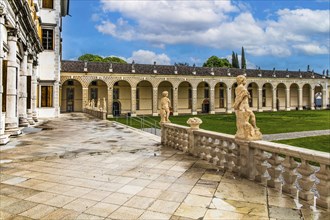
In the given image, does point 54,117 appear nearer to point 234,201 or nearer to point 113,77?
point 113,77

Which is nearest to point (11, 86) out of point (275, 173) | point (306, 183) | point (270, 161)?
point (270, 161)

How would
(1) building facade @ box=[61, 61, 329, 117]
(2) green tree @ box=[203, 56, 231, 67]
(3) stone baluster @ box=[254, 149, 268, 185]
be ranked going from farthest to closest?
1. (2) green tree @ box=[203, 56, 231, 67]
2. (1) building facade @ box=[61, 61, 329, 117]
3. (3) stone baluster @ box=[254, 149, 268, 185]

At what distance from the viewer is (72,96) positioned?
40.8 metres

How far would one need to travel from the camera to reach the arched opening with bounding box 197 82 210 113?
4976 centimetres

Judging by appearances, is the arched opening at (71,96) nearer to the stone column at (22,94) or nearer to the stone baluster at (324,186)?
the stone column at (22,94)

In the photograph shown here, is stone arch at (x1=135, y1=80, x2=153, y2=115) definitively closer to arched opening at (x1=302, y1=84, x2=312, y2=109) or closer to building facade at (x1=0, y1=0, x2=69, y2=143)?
building facade at (x1=0, y1=0, x2=69, y2=143)

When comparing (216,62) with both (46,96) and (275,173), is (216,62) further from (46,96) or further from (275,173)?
(275,173)

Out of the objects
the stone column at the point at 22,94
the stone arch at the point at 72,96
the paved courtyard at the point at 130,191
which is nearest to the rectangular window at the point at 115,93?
the stone arch at the point at 72,96

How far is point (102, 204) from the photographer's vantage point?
157 inches

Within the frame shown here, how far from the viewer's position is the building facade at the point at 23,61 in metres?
10.5

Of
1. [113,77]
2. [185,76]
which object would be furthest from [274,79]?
[113,77]

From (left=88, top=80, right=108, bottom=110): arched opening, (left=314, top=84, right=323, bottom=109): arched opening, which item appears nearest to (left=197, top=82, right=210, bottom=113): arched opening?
(left=88, top=80, right=108, bottom=110): arched opening

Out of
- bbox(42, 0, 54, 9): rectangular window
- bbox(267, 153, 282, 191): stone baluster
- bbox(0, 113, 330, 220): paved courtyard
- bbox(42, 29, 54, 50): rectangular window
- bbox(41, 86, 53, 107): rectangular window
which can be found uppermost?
bbox(42, 0, 54, 9): rectangular window

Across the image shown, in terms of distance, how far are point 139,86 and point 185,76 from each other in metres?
7.99
